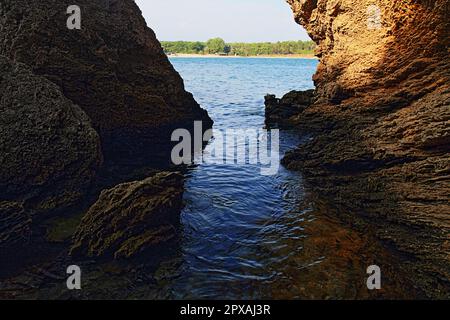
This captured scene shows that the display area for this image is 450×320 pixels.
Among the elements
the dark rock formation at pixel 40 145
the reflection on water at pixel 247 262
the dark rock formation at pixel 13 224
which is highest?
the dark rock formation at pixel 40 145

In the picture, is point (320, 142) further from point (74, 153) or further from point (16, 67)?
point (16, 67)

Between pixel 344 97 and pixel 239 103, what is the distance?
76.9 ft

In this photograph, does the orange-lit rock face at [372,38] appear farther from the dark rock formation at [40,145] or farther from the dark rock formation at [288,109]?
the dark rock formation at [40,145]

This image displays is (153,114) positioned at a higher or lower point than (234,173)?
higher

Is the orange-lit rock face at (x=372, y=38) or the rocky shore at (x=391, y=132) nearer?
the rocky shore at (x=391, y=132)

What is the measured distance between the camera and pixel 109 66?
17.4 metres

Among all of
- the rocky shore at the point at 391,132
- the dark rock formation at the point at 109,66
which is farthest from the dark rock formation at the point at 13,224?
the rocky shore at the point at 391,132

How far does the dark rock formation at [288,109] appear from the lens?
2623cm

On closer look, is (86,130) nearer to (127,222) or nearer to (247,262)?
(127,222)

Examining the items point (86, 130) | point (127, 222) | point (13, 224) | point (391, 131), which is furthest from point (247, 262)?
point (391, 131)

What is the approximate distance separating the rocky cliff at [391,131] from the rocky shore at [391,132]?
0.12 feet

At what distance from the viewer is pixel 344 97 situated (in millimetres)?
20422

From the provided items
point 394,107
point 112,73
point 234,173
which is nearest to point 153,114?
point 112,73
